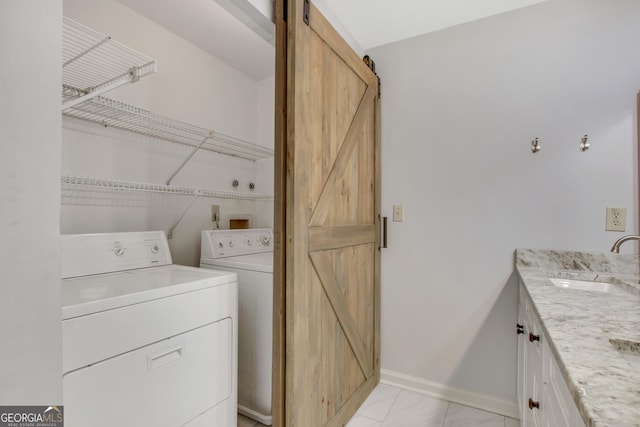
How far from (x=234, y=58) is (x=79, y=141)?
139 cm

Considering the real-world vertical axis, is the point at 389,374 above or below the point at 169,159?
below

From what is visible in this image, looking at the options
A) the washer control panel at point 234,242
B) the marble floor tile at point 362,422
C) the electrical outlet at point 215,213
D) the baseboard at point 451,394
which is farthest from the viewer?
the electrical outlet at point 215,213

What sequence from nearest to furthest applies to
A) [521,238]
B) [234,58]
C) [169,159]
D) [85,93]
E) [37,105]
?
1. [37,105]
2. [85,93]
3. [521,238]
4. [169,159]
5. [234,58]

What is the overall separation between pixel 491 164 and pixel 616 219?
2.23ft

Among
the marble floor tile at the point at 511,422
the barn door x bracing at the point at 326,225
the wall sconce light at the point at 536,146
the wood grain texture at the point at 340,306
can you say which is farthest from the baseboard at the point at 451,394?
the wall sconce light at the point at 536,146

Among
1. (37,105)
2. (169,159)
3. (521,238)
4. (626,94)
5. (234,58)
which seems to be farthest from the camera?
(234,58)

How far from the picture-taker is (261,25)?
144cm

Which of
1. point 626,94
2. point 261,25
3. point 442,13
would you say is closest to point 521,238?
point 626,94

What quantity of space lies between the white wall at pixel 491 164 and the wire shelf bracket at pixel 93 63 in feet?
5.28

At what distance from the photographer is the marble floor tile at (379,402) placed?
190cm

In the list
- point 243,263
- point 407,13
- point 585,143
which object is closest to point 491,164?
point 585,143

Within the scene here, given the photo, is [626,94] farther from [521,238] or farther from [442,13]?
[442,13]

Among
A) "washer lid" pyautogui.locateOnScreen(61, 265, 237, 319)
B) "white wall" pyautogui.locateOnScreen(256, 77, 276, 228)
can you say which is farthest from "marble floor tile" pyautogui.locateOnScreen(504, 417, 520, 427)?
"white wall" pyautogui.locateOnScreen(256, 77, 276, 228)

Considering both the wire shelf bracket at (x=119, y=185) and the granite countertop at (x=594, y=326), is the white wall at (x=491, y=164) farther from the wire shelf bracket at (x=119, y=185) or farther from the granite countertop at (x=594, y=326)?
the wire shelf bracket at (x=119, y=185)
